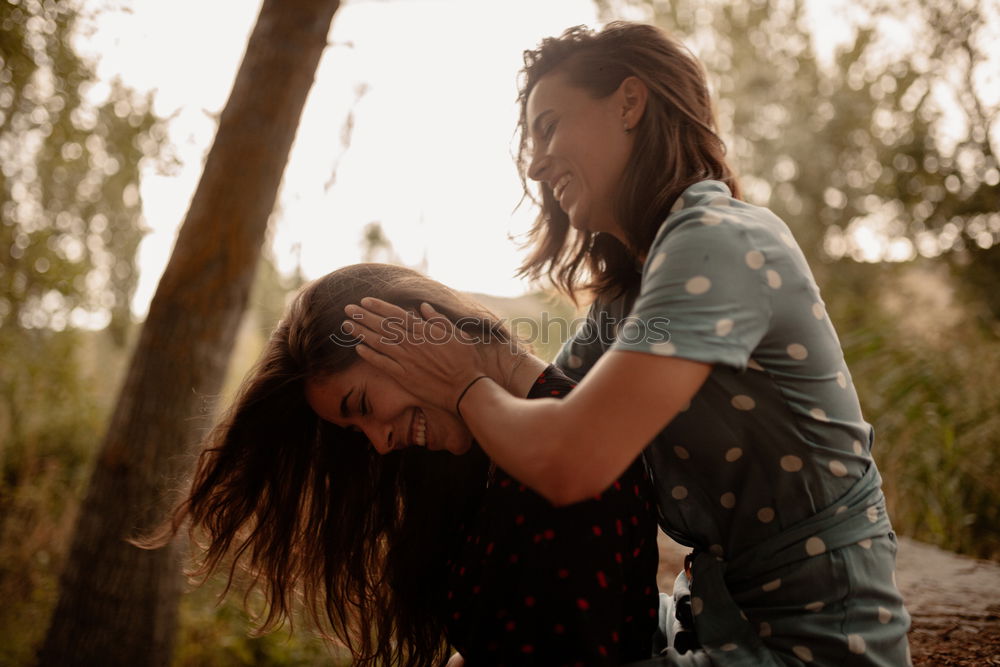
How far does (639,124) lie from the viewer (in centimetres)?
171

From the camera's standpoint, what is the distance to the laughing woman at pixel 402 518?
54.2 inches

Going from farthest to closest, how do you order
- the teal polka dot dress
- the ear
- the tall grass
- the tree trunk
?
the tall grass
the tree trunk
the ear
the teal polka dot dress

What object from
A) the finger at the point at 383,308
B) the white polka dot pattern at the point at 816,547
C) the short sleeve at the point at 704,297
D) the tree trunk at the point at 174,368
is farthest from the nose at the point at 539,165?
the tree trunk at the point at 174,368

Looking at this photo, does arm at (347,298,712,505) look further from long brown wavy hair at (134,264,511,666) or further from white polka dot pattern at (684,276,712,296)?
long brown wavy hair at (134,264,511,666)

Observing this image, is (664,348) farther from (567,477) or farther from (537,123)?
(537,123)

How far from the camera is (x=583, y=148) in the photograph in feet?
5.69

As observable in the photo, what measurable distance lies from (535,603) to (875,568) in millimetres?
696

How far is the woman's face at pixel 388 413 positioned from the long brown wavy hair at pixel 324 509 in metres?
0.15

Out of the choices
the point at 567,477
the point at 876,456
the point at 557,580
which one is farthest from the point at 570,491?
the point at 876,456

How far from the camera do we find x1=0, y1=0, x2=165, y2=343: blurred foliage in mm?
3570

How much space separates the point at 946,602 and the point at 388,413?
2.20 metres

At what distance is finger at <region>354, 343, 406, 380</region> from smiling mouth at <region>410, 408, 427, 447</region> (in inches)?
4.9

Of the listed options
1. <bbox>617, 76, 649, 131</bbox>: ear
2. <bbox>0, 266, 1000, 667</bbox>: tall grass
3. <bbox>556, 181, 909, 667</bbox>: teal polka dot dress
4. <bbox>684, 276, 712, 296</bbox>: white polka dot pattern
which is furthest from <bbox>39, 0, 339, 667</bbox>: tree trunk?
<bbox>684, 276, 712, 296</bbox>: white polka dot pattern

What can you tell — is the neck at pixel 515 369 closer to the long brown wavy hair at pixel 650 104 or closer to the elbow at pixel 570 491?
the long brown wavy hair at pixel 650 104
